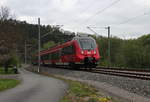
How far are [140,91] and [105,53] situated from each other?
52.2 m

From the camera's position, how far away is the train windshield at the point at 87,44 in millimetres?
24531

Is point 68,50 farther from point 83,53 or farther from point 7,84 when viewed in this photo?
point 7,84

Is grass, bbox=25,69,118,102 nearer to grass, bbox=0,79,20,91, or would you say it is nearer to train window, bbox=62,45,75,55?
grass, bbox=0,79,20,91

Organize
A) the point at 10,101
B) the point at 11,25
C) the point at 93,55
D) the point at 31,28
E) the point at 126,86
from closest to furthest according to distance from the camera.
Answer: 1. the point at 10,101
2. the point at 126,86
3. the point at 93,55
4. the point at 11,25
5. the point at 31,28

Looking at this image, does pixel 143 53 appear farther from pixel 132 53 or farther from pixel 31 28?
pixel 31 28

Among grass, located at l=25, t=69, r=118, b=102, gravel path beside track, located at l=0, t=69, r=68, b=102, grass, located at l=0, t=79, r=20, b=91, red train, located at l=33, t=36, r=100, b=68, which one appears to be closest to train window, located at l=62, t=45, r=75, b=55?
red train, located at l=33, t=36, r=100, b=68

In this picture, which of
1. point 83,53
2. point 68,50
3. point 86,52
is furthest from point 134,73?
point 68,50

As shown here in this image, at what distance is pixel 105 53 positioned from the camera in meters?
62.6

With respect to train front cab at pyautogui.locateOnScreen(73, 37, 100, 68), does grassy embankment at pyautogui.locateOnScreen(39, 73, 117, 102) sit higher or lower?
lower

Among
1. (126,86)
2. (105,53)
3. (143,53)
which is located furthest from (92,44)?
(105,53)

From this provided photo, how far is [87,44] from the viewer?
24.9 m

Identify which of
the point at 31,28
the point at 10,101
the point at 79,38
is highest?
the point at 31,28

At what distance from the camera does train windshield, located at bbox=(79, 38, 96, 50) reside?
2453cm

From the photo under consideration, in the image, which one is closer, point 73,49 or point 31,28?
point 73,49
